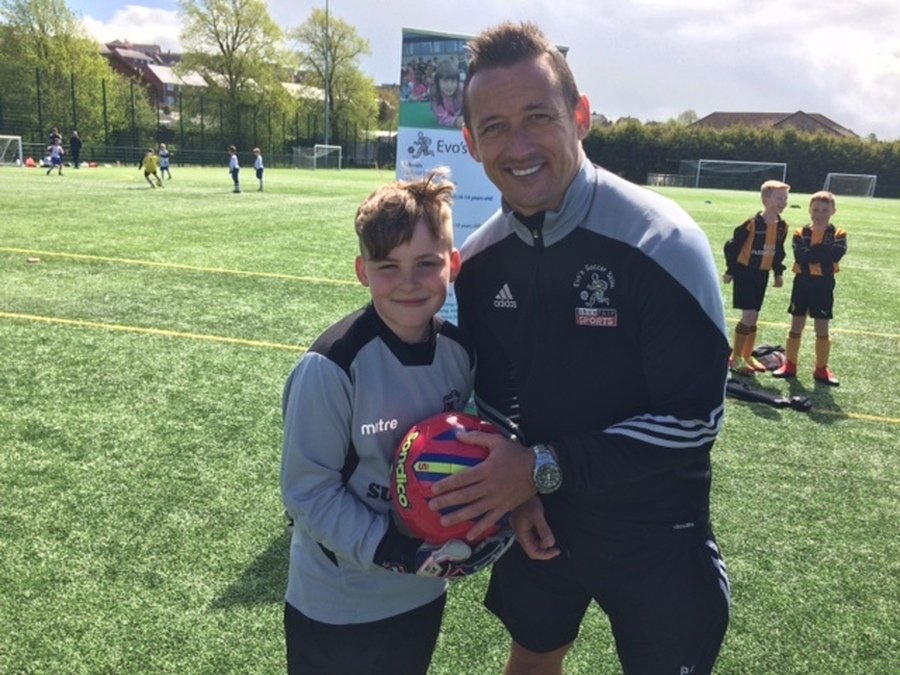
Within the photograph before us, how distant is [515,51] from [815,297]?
7131 millimetres

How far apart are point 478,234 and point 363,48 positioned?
79266mm

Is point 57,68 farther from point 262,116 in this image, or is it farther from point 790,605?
point 790,605

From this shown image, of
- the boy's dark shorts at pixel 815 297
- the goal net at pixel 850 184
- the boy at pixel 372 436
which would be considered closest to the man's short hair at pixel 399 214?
the boy at pixel 372 436

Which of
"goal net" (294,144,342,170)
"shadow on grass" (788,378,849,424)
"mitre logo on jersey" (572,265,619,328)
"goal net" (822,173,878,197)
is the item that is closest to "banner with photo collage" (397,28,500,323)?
"mitre logo on jersey" (572,265,619,328)

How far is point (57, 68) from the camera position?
2005 inches

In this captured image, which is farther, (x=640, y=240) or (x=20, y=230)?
(x=20, y=230)

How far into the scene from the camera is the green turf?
10.8ft

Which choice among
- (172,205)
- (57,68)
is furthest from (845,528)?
(57,68)

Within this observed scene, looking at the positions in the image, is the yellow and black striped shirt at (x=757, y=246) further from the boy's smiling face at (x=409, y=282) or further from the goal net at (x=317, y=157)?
the goal net at (x=317, y=157)

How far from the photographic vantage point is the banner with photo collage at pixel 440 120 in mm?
5020

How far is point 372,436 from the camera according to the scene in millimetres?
2010

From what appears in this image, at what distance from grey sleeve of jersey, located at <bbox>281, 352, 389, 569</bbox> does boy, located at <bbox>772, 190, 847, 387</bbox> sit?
718cm

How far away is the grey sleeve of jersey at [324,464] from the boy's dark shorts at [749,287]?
727cm

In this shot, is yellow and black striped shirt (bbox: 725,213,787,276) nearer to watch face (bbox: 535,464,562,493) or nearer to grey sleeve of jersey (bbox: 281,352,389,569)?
watch face (bbox: 535,464,562,493)
